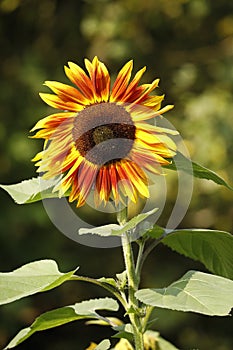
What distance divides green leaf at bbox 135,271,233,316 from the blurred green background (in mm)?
2002

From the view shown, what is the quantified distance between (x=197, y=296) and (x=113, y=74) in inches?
95.3

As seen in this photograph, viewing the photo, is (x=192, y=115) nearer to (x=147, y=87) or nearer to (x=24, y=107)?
(x=24, y=107)

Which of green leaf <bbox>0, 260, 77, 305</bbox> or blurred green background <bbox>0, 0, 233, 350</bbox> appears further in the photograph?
blurred green background <bbox>0, 0, 233, 350</bbox>

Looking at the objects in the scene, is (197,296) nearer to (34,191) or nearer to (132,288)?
(132,288)

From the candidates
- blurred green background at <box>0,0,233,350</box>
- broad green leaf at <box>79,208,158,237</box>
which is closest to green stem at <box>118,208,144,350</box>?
broad green leaf at <box>79,208,158,237</box>

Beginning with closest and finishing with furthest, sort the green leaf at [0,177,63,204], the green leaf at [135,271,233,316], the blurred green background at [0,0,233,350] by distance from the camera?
the green leaf at [135,271,233,316], the green leaf at [0,177,63,204], the blurred green background at [0,0,233,350]

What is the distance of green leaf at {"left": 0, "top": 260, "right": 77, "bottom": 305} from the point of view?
0.67m

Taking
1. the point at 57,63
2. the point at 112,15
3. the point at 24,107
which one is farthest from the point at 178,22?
the point at 24,107

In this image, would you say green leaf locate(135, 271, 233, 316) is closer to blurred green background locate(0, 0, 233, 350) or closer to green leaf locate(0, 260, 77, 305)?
green leaf locate(0, 260, 77, 305)

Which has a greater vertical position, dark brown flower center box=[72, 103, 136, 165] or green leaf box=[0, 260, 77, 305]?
dark brown flower center box=[72, 103, 136, 165]

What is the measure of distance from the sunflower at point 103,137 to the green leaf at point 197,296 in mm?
87

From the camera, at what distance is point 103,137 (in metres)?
0.70

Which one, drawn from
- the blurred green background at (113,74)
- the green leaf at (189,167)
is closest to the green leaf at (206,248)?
the green leaf at (189,167)

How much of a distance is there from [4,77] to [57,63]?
22 cm
